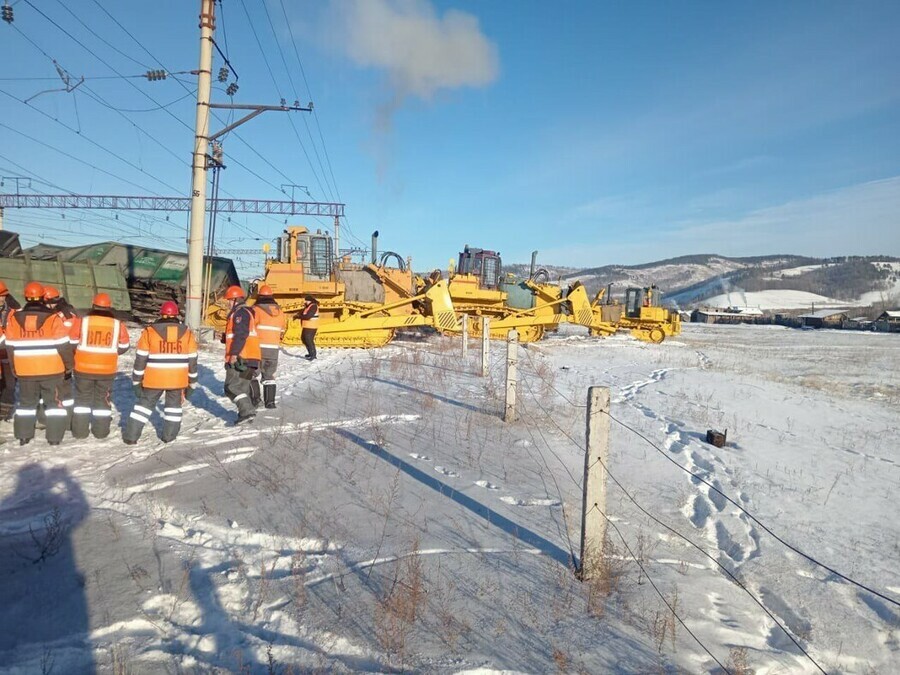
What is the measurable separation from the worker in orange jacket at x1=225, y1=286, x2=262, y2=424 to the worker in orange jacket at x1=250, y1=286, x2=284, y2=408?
58 centimetres

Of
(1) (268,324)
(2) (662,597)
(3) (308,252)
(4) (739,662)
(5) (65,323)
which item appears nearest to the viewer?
(4) (739,662)

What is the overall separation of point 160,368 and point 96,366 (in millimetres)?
754

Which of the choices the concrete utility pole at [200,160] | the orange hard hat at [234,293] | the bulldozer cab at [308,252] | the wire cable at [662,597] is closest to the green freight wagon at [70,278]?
the bulldozer cab at [308,252]

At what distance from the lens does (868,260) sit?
638 ft

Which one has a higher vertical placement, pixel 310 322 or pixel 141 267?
pixel 141 267

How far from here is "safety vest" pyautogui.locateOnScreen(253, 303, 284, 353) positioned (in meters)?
7.94

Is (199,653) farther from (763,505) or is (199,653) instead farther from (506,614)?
(763,505)

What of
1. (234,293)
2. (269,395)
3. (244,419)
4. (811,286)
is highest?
(811,286)

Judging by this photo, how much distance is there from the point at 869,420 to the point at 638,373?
542 cm

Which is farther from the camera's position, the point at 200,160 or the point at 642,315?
the point at 642,315

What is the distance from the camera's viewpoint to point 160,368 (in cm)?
615

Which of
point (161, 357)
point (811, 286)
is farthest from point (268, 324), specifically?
point (811, 286)

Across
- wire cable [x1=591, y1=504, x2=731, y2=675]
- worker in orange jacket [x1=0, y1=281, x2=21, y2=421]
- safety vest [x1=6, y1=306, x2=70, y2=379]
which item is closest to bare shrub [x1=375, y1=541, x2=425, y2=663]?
wire cable [x1=591, y1=504, x2=731, y2=675]

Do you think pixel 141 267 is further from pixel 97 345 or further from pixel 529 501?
pixel 529 501
